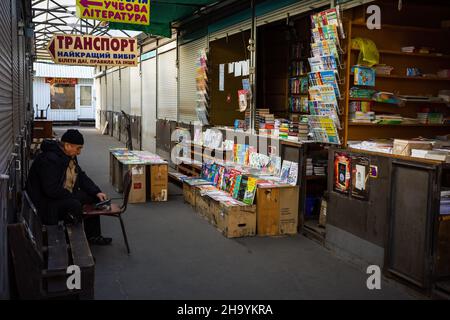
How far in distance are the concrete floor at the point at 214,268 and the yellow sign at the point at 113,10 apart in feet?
10.7

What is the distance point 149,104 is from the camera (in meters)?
16.6

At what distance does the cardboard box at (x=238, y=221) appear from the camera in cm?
674

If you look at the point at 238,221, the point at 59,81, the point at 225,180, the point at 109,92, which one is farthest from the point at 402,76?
the point at 59,81

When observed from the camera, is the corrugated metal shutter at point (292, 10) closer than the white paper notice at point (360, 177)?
No

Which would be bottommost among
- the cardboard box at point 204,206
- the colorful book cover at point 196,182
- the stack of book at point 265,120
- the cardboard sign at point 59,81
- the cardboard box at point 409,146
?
the cardboard box at point 204,206

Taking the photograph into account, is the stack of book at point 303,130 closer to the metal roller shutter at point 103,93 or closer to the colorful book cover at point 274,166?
the colorful book cover at point 274,166

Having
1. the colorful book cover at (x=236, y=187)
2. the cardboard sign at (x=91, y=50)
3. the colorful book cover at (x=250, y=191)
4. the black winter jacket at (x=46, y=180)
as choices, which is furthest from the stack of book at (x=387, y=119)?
the cardboard sign at (x=91, y=50)

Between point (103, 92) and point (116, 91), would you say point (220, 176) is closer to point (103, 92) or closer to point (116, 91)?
point (116, 91)

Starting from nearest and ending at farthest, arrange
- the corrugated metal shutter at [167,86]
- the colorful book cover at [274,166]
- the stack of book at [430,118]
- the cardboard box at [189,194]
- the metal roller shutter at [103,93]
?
the stack of book at [430,118]
the colorful book cover at [274,166]
the cardboard box at [189,194]
the corrugated metal shutter at [167,86]
the metal roller shutter at [103,93]

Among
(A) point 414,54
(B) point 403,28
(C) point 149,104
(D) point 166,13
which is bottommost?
(C) point 149,104

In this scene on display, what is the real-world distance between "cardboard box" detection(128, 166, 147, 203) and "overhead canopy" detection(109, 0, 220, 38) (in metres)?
3.52

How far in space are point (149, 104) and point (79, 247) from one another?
12476 millimetres

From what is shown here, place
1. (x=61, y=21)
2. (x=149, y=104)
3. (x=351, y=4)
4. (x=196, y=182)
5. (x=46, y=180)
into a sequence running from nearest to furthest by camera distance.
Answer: (x=46, y=180), (x=351, y=4), (x=196, y=182), (x=149, y=104), (x=61, y=21)
